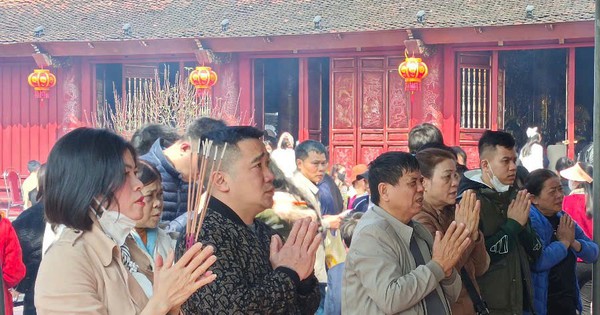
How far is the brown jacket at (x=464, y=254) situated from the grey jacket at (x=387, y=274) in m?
0.36

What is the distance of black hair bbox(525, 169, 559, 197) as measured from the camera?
5.67 meters

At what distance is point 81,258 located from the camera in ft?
7.80

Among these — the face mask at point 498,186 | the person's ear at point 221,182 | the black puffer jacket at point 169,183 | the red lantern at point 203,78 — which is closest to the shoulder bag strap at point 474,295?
the face mask at point 498,186

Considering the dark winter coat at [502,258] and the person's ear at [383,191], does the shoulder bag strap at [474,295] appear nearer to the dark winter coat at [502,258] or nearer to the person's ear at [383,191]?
the dark winter coat at [502,258]

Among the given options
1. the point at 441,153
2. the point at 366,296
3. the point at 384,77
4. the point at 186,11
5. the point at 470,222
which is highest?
the point at 186,11

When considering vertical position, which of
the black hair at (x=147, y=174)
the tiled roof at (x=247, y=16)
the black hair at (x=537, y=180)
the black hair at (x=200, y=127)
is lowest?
the black hair at (x=537, y=180)

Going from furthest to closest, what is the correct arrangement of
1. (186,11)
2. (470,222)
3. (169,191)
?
(186,11) → (169,191) → (470,222)

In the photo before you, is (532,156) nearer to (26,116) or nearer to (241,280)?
(26,116)

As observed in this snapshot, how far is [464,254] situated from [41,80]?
15194 mm

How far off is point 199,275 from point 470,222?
6.56ft

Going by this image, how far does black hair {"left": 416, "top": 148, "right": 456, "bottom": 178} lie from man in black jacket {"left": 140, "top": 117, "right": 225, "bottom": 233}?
1.16 m

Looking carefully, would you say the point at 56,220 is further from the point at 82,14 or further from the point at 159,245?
the point at 82,14

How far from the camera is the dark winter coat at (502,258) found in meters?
4.75

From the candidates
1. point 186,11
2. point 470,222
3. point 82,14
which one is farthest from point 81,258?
point 82,14
